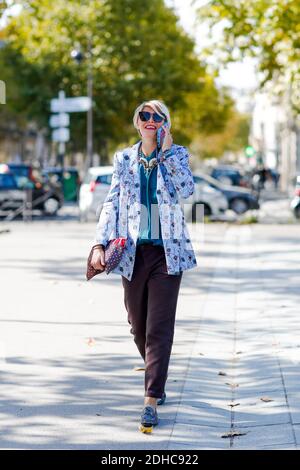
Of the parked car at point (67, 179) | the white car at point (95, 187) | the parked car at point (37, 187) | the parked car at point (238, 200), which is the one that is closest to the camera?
the white car at point (95, 187)

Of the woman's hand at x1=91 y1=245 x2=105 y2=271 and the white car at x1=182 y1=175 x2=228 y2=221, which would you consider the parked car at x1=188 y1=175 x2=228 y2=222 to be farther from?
the woman's hand at x1=91 y1=245 x2=105 y2=271

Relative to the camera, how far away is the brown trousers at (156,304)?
21.9ft

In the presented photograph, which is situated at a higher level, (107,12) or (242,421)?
(107,12)

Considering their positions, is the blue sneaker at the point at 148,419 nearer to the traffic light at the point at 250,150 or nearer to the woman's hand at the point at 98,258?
the woman's hand at the point at 98,258

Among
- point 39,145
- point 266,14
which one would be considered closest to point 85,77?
point 266,14

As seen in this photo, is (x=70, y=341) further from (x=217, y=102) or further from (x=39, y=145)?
(x=39, y=145)

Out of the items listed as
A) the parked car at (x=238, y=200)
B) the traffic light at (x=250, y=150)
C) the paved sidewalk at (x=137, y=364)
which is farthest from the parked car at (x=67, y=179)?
the paved sidewalk at (x=137, y=364)

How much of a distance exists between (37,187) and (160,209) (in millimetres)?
27889

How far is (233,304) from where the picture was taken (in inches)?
495

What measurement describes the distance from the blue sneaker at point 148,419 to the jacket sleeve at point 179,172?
117 centimetres

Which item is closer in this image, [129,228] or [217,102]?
[129,228]

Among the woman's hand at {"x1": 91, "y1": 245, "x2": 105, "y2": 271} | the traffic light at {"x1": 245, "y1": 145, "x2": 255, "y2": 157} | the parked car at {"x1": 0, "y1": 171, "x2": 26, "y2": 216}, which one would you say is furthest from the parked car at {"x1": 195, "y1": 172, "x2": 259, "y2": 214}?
the woman's hand at {"x1": 91, "y1": 245, "x2": 105, "y2": 271}

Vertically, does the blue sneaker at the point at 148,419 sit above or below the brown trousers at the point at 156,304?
below

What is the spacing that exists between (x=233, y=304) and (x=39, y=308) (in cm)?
205
